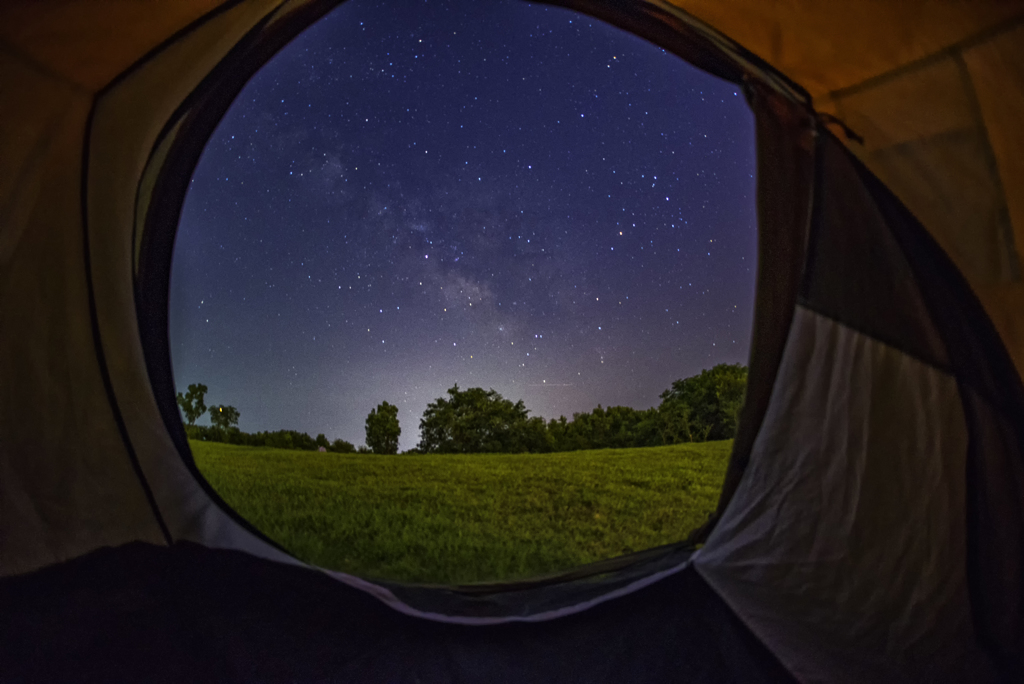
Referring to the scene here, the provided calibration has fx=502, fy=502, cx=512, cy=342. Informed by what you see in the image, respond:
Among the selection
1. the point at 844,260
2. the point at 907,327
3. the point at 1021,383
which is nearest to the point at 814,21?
the point at 844,260

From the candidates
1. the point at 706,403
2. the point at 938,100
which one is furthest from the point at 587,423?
the point at 938,100

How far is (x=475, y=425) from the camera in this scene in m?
10.7

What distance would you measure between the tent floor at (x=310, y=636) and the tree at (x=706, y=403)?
778 cm

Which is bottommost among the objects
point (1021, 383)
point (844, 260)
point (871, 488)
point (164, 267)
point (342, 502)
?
point (342, 502)

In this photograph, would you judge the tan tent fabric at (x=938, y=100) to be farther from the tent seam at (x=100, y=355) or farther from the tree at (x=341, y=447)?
the tree at (x=341, y=447)

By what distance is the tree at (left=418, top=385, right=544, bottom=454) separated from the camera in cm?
1045

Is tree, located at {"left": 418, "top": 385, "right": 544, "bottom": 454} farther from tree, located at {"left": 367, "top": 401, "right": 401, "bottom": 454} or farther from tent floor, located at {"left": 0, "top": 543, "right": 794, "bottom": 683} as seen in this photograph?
tent floor, located at {"left": 0, "top": 543, "right": 794, "bottom": 683}

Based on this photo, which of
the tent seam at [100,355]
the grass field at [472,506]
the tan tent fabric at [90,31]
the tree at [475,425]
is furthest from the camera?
the tree at [475,425]

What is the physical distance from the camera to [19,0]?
51.8 inches

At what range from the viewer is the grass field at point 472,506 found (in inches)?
113

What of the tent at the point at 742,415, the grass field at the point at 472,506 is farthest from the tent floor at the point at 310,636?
the grass field at the point at 472,506

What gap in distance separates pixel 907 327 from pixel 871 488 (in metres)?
0.52

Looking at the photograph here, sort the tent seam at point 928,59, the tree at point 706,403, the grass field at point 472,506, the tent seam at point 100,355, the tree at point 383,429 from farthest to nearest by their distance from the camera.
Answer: the tree at point 383,429, the tree at point 706,403, the grass field at point 472,506, the tent seam at point 100,355, the tent seam at point 928,59

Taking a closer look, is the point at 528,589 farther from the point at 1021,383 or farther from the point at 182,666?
the point at 1021,383
